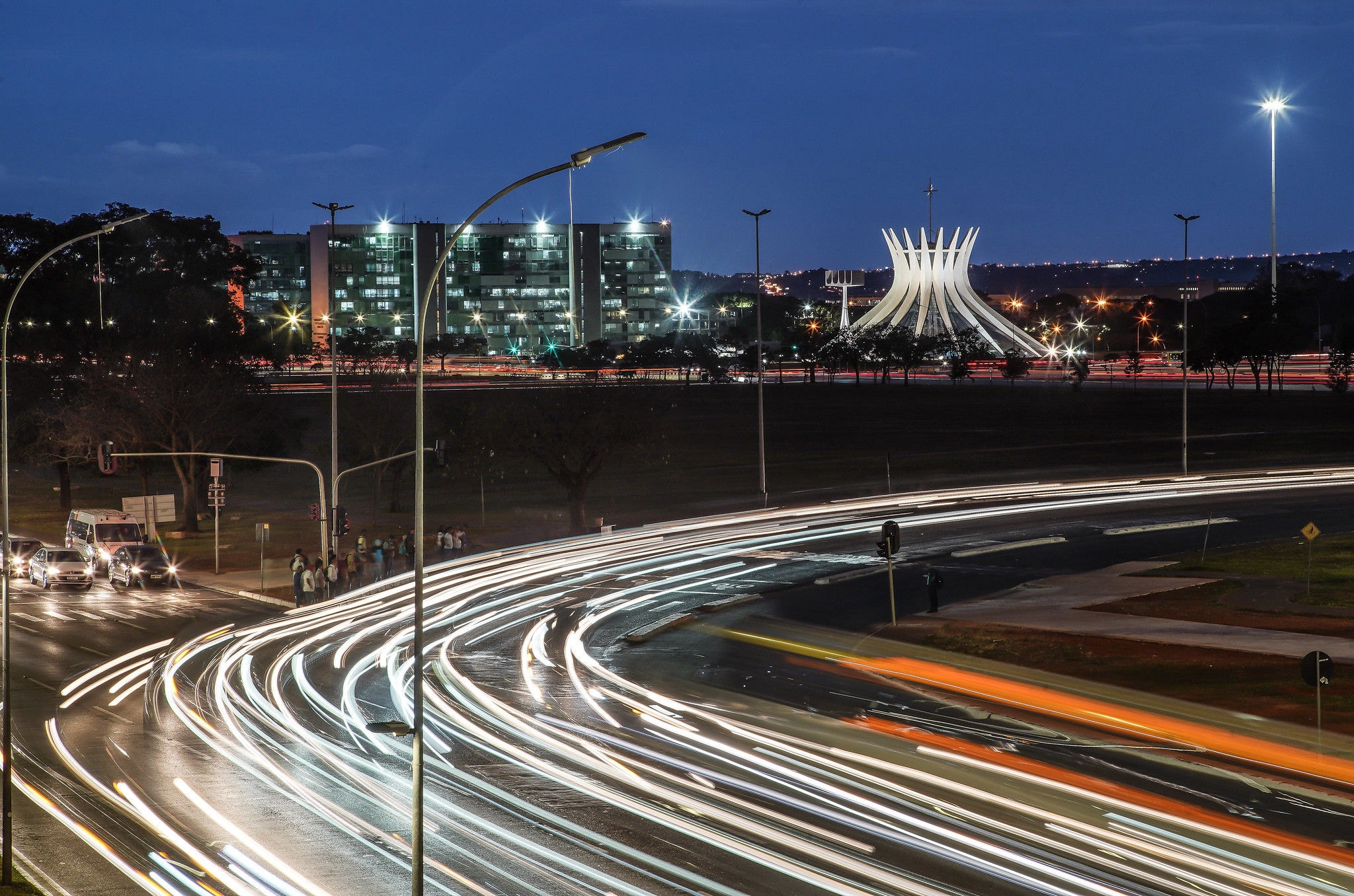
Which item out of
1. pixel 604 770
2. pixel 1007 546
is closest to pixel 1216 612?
pixel 1007 546

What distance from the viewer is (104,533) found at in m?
44.3

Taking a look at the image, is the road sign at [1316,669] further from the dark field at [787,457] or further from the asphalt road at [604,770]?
the dark field at [787,457]

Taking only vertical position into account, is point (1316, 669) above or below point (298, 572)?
above

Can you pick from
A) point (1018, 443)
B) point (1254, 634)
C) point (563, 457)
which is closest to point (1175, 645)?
point (1254, 634)

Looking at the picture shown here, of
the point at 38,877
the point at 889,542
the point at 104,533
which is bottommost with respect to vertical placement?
the point at 38,877

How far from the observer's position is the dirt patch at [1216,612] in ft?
87.1

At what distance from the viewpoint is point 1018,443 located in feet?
241

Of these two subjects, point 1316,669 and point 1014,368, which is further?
point 1014,368

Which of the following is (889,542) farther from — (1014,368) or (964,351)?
(964,351)

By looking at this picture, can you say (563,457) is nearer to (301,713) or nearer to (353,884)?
(301,713)

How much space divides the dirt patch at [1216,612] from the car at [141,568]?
27.7m

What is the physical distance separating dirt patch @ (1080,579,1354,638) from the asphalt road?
13.2ft

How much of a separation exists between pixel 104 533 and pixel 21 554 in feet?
9.23

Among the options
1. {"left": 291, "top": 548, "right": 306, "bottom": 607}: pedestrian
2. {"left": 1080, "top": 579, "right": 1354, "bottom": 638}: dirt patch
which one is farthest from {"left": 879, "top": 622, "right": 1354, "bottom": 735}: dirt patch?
{"left": 291, "top": 548, "right": 306, "bottom": 607}: pedestrian
